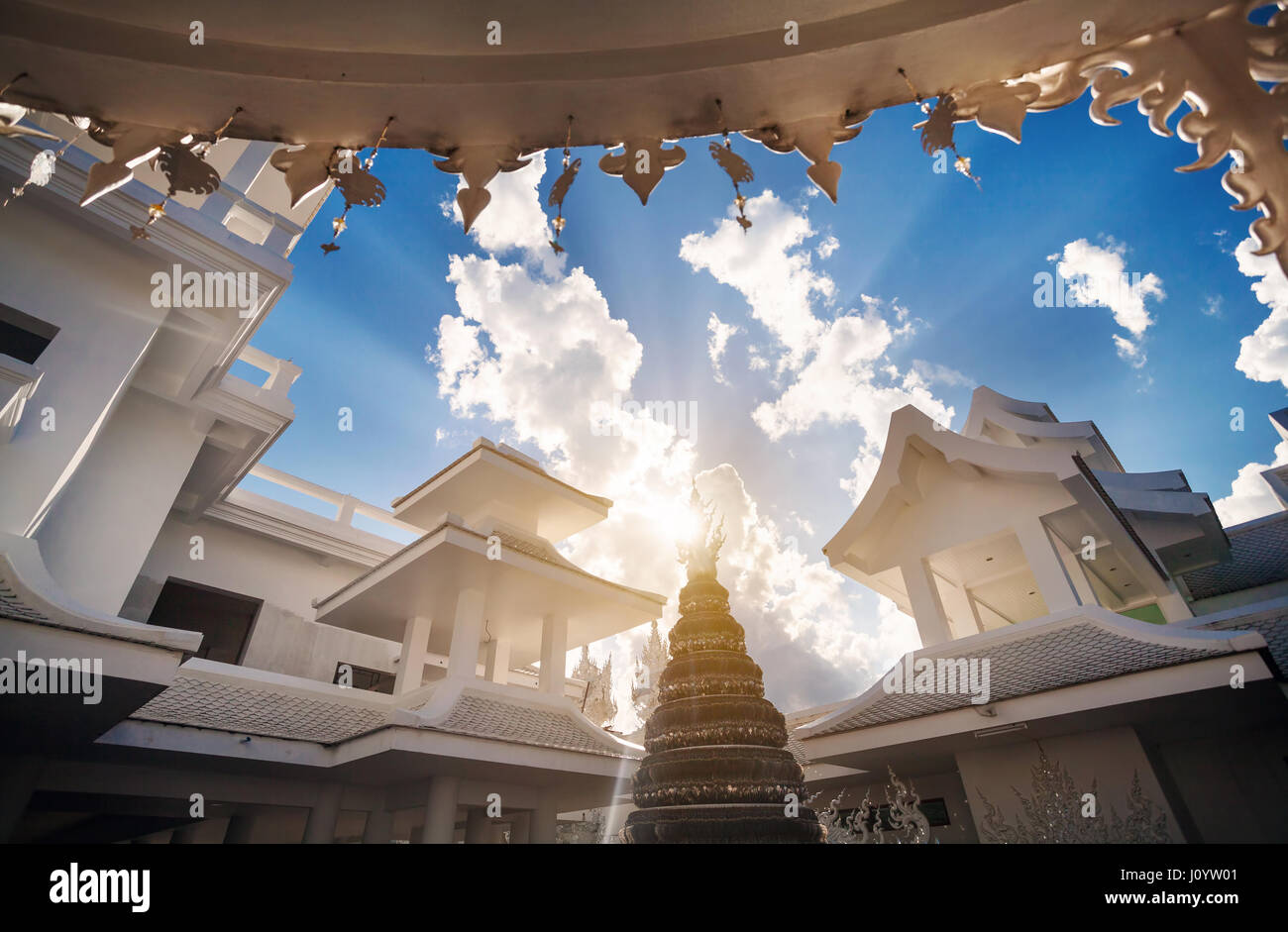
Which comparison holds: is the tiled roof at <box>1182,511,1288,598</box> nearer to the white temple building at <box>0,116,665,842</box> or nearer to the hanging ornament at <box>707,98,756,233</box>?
the white temple building at <box>0,116,665,842</box>

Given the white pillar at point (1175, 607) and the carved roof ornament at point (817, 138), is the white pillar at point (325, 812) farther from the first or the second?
the white pillar at point (1175, 607)

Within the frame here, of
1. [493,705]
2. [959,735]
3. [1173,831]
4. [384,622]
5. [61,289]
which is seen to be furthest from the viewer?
[384,622]

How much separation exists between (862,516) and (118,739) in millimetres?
11670

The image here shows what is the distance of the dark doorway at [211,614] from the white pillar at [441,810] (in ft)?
22.8

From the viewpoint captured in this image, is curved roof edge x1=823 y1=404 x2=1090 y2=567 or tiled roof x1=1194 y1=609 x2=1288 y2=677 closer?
tiled roof x1=1194 y1=609 x2=1288 y2=677

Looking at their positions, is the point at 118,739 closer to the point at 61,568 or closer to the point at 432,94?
the point at 61,568

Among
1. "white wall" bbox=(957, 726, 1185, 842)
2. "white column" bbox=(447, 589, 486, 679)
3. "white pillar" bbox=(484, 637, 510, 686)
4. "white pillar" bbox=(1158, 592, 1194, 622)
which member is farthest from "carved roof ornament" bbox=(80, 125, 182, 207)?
"white pillar" bbox=(1158, 592, 1194, 622)

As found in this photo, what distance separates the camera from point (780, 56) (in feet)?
7.18

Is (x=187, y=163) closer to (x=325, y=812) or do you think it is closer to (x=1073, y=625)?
(x=1073, y=625)

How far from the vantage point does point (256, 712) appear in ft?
31.9

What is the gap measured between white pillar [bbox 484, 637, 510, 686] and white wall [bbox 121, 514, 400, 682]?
131 inches

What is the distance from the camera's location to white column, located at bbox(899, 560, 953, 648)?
1023 centimetres

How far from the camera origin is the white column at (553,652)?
12.9m
